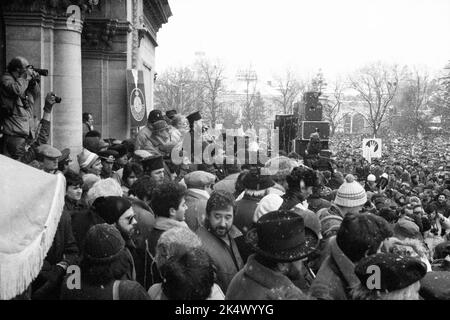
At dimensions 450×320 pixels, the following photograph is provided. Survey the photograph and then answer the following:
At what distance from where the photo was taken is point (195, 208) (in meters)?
6.30

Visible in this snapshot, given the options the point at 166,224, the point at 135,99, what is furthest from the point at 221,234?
the point at 135,99

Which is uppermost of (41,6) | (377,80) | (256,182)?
(377,80)

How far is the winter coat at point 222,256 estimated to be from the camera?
477cm

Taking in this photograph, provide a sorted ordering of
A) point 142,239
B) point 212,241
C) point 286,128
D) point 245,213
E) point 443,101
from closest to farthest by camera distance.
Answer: point 212,241, point 142,239, point 245,213, point 286,128, point 443,101

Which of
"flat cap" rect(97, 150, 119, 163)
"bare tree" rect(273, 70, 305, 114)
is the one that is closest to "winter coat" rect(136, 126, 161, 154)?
"flat cap" rect(97, 150, 119, 163)

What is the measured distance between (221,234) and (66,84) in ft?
22.2

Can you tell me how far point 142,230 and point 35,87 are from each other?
4075 millimetres

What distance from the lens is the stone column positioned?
1066 centimetres

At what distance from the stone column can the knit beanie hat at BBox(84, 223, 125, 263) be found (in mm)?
7176

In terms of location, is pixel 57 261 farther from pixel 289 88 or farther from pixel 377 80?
pixel 289 88

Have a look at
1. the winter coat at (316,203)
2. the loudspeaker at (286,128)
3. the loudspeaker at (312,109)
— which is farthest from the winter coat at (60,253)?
the loudspeaker at (286,128)
